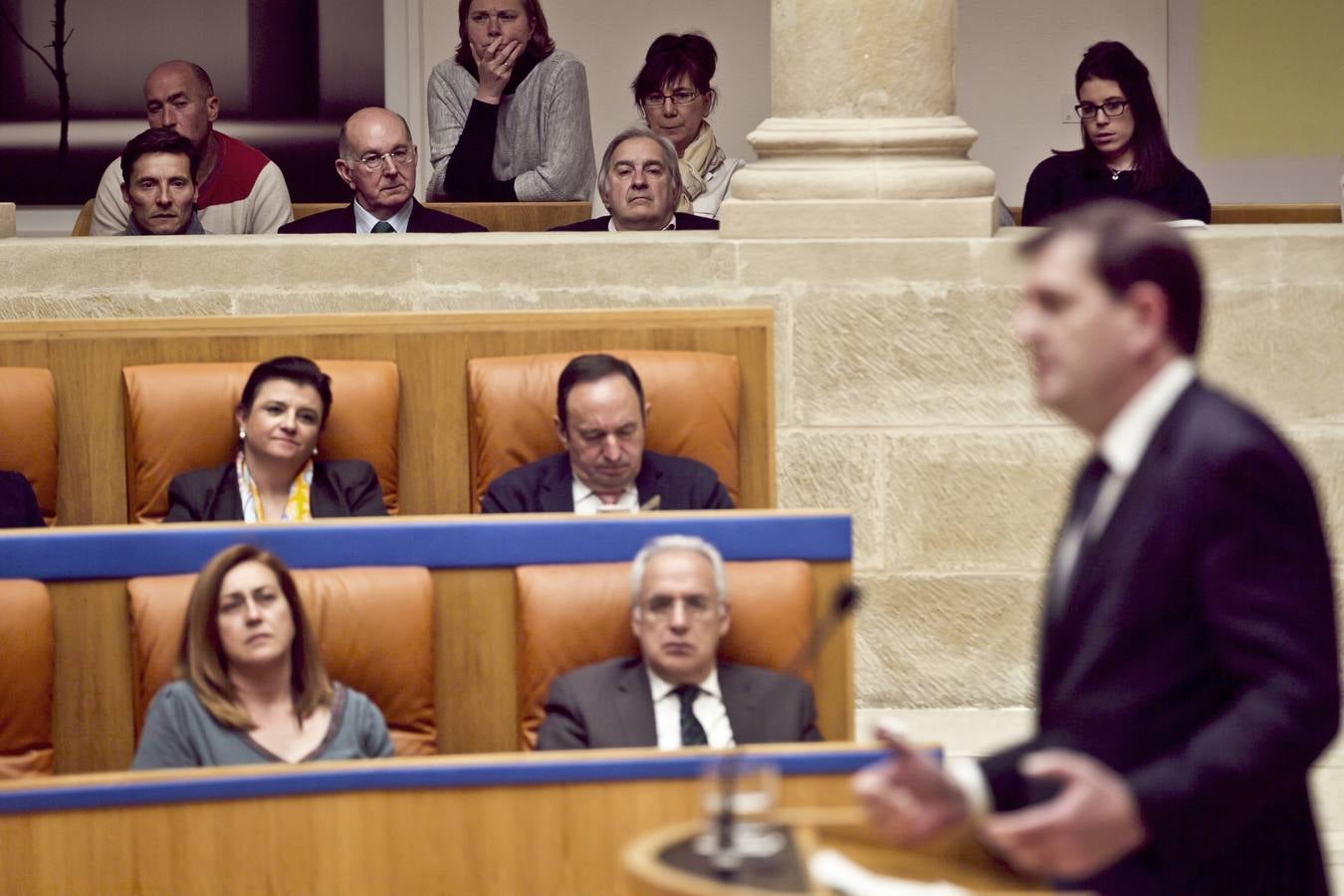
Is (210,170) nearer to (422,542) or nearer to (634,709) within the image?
(422,542)

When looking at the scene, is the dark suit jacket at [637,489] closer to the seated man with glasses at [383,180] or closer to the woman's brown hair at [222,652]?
the woman's brown hair at [222,652]

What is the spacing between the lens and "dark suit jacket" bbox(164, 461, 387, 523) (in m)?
3.66

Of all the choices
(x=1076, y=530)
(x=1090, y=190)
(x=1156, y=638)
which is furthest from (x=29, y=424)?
(x=1156, y=638)

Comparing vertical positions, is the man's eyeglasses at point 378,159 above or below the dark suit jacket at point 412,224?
above

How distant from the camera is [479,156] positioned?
5.34 m

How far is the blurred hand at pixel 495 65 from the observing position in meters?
5.14

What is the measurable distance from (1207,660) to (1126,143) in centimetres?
311

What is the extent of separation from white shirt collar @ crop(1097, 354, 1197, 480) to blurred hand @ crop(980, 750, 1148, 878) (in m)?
0.26

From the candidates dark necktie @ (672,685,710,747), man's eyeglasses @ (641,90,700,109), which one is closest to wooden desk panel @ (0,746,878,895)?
dark necktie @ (672,685,710,747)

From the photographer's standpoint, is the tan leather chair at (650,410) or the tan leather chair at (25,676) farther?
the tan leather chair at (650,410)

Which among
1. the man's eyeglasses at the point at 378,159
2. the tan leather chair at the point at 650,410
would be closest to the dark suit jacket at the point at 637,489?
the tan leather chair at the point at 650,410

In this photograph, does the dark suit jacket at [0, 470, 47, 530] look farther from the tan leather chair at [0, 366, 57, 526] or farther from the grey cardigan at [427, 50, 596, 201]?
the grey cardigan at [427, 50, 596, 201]

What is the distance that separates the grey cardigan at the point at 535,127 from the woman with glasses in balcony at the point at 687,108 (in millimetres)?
201

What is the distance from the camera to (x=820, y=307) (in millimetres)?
4156
